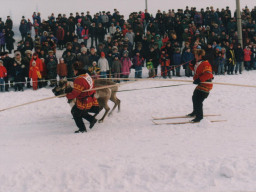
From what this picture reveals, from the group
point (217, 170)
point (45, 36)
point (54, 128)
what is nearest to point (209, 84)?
point (217, 170)

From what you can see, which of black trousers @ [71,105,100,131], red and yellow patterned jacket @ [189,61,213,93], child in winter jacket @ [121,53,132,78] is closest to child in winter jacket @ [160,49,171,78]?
child in winter jacket @ [121,53,132,78]

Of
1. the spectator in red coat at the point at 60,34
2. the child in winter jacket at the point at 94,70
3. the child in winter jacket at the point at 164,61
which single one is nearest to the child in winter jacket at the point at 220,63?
the child in winter jacket at the point at 164,61

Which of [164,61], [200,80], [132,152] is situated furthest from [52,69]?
[132,152]

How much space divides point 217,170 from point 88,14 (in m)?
17.2

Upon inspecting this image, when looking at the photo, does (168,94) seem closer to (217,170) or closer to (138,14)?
(217,170)

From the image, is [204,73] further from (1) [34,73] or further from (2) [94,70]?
(1) [34,73]

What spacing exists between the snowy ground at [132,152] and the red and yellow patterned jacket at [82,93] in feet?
2.00

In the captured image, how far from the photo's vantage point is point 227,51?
15.9 meters

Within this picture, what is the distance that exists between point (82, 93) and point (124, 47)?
7901mm

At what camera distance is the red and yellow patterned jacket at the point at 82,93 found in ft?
23.8

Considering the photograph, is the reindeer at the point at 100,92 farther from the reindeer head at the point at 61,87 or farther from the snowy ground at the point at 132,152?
the snowy ground at the point at 132,152

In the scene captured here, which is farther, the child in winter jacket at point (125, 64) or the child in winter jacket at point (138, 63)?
the child in winter jacket at point (138, 63)

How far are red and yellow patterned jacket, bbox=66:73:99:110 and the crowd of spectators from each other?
4761 mm

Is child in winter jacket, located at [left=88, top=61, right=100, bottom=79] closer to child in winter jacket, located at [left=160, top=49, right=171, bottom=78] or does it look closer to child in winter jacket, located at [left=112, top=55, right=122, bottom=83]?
child in winter jacket, located at [left=112, top=55, right=122, bottom=83]
